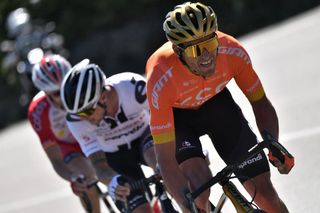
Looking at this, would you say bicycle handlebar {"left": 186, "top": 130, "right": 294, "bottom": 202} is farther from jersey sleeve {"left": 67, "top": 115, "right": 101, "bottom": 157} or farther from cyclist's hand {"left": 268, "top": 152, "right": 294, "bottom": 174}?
jersey sleeve {"left": 67, "top": 115, "right": 101, "bottom": 157}

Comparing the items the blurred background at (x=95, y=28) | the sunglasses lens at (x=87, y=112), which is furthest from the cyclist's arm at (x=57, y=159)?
the blurred background at (x=95, y=28)

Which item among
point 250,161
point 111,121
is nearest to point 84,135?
point 111,121

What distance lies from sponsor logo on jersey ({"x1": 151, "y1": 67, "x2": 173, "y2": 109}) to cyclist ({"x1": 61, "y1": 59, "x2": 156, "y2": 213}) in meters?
1.02

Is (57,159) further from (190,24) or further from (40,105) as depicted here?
(190,24)

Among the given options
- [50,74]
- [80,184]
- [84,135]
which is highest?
[50,74]

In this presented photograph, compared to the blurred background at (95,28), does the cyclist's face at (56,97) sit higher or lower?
higher

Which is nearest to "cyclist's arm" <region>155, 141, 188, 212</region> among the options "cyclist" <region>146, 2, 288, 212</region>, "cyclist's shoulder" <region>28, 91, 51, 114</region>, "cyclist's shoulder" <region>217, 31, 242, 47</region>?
"cyclist" <region>146, 2, 288, 212</region>

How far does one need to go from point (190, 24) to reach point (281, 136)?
17.8 ft

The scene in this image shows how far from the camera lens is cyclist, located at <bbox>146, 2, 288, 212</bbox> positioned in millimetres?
5824

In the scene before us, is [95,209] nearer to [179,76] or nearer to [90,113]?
[90,113]

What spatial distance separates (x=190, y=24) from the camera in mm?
5797

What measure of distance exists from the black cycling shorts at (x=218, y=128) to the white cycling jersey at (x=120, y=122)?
99cm

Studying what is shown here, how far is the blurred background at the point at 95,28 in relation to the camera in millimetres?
19781

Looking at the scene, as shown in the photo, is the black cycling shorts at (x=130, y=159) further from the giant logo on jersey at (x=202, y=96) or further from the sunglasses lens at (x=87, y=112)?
the giant logo on jersey at (x=202, y=96)
